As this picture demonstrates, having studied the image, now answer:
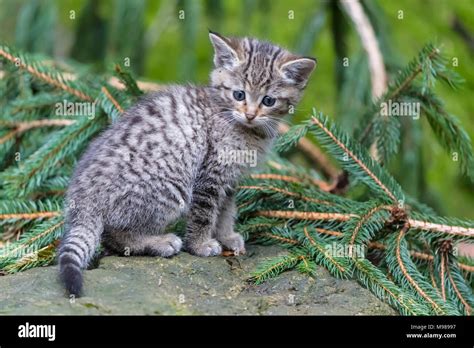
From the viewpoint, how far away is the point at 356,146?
4660 millimetres

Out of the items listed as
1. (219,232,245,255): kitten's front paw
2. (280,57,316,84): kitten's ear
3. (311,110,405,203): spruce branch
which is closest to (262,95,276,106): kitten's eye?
(280,57,316,84): kitten's ear

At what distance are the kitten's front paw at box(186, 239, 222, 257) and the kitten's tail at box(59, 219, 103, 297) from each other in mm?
646

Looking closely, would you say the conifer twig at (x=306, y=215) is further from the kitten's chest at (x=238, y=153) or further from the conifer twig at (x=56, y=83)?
the conifer twig at (x=56, y=83)

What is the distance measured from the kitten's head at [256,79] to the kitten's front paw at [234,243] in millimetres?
823

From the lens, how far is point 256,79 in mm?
5176

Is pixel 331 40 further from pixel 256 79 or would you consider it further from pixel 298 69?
pixel 256 79

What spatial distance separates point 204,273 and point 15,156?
222 centimetres

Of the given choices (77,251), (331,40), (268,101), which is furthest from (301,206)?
(331,40)

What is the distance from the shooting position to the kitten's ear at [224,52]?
5.21m

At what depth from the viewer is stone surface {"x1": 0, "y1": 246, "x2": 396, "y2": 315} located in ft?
11.4

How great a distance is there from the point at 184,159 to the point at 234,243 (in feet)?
2.13

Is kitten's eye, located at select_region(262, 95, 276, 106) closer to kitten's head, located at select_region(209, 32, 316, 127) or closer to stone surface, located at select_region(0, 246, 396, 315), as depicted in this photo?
kitten's head, located at select_region(209, 32, 316, 127)

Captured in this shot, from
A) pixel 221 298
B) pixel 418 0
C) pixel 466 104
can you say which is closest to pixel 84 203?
pixel 221 298

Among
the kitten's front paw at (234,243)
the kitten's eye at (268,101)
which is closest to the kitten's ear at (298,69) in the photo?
the kitten's eye at (268,101)
